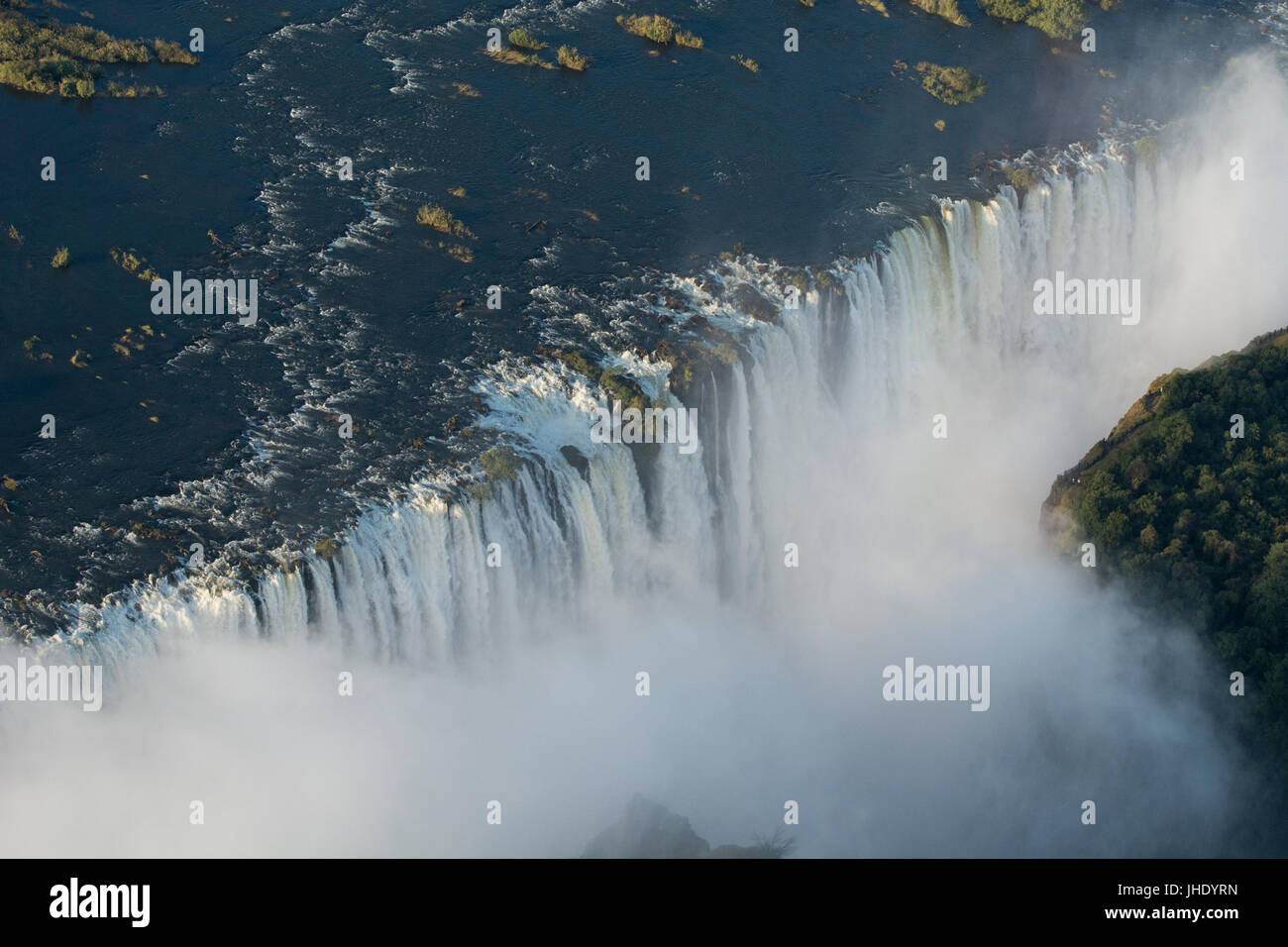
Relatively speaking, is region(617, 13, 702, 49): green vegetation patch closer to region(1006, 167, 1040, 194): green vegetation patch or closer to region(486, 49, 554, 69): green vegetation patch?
region(486, 49, 554, 69): green vegetation patch

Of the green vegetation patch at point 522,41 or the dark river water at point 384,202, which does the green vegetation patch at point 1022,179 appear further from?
the green vegetation patch at point 522,41


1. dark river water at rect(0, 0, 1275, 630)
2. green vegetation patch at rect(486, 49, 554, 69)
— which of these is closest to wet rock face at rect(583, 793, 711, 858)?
dark river water at rect(0, 0, 1275, 630)

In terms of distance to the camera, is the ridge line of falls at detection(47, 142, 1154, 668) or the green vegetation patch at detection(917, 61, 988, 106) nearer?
the ridge line of falls at detection(47, 142, 1154, 668)

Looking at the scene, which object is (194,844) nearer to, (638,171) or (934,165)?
(638,171)

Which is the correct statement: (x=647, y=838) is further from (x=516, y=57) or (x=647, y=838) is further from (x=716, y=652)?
(x=516, y=57)

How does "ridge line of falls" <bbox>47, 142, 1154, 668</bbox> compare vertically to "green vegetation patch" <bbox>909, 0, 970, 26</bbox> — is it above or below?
below

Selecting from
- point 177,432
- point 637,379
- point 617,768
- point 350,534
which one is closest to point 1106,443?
point 637,379

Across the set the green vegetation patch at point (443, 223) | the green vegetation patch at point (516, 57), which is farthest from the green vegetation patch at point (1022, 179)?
the green vegetation patch at point (443, 223)
